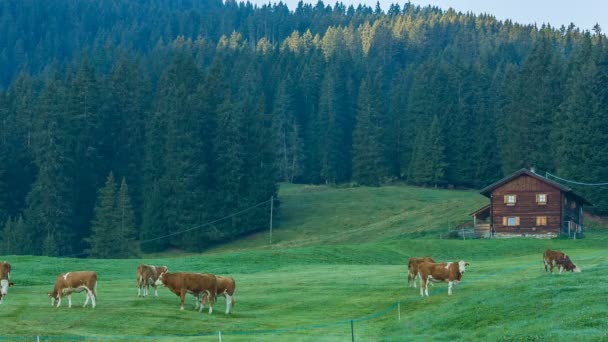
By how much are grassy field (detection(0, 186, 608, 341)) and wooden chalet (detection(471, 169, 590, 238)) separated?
41.7ft

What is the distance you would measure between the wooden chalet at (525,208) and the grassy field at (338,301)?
1271 cm

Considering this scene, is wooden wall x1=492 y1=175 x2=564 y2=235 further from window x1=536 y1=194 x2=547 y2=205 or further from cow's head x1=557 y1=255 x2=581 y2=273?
cow's head x1=557 y1=255 x2=581 y2=273

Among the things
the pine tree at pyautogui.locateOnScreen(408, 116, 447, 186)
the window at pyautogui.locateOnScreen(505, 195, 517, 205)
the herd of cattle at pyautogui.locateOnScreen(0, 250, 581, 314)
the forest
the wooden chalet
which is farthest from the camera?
the pine tree at pyautogui.locateOnScreen(408, 116, 447, 186)

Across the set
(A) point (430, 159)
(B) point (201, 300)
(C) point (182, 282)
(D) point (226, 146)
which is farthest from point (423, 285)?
(A) point (430, 159)

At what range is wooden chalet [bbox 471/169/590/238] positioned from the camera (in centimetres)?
9100

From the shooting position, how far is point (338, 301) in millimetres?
45500

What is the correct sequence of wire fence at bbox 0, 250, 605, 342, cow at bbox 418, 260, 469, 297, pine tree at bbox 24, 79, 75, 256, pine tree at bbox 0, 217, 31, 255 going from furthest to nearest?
pine tree at bbox 24, 79, 75, 256 < pine tree at bbox 0, 217, 31, 255 < cow at bbox 418, 260, 469, 297 < wire fence at bbox 0, 250, 605, 342

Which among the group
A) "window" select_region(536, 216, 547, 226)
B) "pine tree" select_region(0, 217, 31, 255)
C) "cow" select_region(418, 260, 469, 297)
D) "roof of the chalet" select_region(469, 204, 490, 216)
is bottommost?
"pine tree" select_region(0, 217, 31, 255)

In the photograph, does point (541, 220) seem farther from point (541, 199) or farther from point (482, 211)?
point (482, 211)

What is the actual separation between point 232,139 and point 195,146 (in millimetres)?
4276

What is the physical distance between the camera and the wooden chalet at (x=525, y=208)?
9100cm

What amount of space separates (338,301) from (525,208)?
1943 inches

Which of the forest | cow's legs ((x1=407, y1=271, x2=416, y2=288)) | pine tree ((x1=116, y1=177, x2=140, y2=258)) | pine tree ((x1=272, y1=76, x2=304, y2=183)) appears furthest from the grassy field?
pine tree ((x1=272, y1=76, x2=304, y2=183))

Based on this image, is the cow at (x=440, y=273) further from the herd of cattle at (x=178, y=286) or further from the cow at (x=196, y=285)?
the cow at (x=196, y=285)
